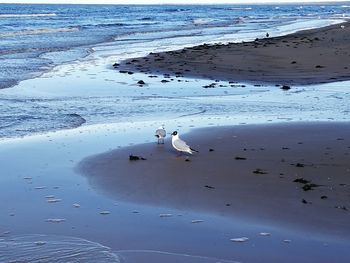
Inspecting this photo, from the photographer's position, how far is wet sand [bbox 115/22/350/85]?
18234 mm

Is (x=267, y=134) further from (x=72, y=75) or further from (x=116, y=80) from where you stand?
(x=72, y=75)

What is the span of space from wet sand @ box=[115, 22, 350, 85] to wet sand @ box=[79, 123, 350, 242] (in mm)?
7543

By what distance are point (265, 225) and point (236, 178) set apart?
1.65 meters

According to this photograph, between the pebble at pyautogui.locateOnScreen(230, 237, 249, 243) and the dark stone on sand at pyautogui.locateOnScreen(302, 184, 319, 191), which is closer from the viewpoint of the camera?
the pebble at pyautogui.locateOnScreen(230, 237, 249, 243)

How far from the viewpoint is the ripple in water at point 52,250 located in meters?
5.41

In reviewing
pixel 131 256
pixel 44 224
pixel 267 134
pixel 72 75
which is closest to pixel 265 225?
pixel 131 256

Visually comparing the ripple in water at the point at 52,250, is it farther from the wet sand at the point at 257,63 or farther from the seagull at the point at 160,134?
the wet sand at the point at 257,63

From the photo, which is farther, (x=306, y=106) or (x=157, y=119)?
(x=306, y=106)

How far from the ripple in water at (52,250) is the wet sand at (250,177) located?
1306 millimetres

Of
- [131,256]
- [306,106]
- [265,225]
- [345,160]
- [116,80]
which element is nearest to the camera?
[131,256]

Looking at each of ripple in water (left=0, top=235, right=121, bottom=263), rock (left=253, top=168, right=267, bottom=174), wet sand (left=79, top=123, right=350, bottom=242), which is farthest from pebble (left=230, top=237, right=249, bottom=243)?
rock (left=253, top=168, right=267, bottom=174)

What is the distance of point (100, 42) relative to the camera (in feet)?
119

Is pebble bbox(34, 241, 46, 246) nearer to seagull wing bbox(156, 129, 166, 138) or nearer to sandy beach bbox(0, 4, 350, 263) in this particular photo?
sandy beach bbox(0, 4, 350, 263)

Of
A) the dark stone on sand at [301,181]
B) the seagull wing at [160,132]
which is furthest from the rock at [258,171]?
the seagull wing at [160,132]
